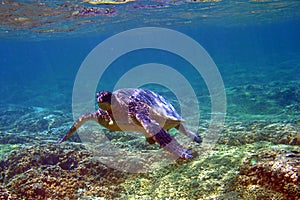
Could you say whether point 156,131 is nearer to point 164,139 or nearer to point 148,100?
point 164,139

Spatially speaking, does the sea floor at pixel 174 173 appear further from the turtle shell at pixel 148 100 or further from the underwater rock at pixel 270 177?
the turtle shell at pixel 148 100

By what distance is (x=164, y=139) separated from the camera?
4641 millimetres

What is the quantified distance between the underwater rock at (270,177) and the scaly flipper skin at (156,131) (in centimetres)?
106

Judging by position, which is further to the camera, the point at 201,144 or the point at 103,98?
the point at 201,144

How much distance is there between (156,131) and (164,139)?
26cm

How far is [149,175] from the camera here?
4.55 metres

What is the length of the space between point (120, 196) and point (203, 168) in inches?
62.0

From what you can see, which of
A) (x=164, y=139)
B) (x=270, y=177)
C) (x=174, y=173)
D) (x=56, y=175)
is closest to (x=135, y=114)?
(x=164, y=139)

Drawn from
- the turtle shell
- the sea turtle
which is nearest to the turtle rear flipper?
the sea turtle

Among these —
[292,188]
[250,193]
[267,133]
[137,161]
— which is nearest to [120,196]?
[137,161]

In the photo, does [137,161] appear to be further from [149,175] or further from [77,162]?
[77,162]

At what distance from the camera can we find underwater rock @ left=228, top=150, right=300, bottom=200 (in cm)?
313

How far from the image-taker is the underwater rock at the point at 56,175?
4078mm

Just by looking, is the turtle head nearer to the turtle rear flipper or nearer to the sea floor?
the turtle rear flipper
